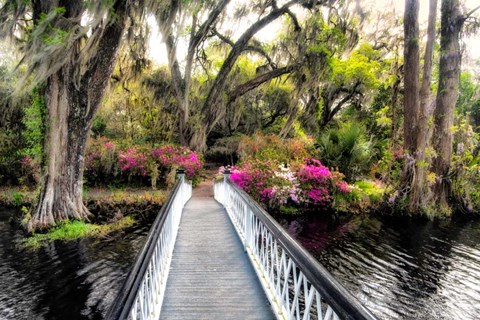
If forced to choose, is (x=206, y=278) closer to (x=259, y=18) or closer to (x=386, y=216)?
(x=386, y=216)

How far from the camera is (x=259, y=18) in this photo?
15.5 meters

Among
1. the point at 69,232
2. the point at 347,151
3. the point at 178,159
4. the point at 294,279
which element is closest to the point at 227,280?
the point at 294,279

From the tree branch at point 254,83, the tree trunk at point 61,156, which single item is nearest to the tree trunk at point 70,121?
the tree trunk at point 61,156

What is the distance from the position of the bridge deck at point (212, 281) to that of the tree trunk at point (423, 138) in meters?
7.32

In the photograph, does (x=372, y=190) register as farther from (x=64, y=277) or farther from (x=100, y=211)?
(x=64, y=277)

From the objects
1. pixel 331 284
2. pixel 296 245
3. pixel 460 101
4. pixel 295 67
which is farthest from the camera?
pixel 460 101

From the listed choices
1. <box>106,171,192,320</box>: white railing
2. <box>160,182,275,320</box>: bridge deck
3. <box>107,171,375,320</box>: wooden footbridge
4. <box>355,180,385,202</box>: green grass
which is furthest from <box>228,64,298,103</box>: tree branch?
<box>106,171,192,320</box>: white railing

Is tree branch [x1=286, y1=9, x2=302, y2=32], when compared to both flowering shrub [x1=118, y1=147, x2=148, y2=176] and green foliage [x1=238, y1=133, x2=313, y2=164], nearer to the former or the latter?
green foliage [x1=238, y1=133, x2=313, y2=164]

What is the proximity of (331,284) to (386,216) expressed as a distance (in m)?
10.7

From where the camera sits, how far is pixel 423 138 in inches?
433

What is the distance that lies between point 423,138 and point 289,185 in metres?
4.49

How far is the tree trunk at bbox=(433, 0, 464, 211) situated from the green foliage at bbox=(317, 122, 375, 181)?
9.73 ft

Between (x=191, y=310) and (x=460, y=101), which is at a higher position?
(x=460, y=101)

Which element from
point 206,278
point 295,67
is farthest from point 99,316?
point 295,67
